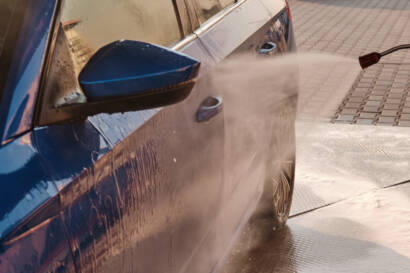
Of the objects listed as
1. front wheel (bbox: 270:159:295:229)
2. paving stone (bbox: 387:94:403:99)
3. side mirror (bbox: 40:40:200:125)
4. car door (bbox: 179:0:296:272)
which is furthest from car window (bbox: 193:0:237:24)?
paving stone (bbox: 387:94:403:99)

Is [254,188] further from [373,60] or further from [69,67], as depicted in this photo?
[69,67]

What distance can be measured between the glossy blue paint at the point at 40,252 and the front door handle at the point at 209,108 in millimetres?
960

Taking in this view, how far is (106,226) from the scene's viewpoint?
1692 millimetres

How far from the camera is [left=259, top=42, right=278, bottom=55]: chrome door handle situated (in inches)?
133

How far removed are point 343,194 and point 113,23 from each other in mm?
3248

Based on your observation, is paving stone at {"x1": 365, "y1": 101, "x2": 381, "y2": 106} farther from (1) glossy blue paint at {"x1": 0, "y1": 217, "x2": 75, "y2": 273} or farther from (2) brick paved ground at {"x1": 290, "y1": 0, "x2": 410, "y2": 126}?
(1) glossy blue paint at {"x1": 0, "y1": 217, "x2": 75, "y2": 273}

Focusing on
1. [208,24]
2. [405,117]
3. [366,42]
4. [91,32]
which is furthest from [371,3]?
[91,32]

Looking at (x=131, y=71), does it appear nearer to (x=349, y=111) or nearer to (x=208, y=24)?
(x=208, y=24)

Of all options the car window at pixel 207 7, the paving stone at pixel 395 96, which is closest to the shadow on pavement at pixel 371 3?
the paving stone at pixel 395 96

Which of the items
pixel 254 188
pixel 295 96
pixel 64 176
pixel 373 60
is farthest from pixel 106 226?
pixel 295 96

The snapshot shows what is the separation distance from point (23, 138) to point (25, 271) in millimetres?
304

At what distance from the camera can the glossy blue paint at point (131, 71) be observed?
5.14ft

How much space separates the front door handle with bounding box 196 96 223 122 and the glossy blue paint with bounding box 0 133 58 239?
0.93m

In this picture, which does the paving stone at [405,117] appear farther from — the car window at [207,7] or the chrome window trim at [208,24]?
the car window at [207,7]
